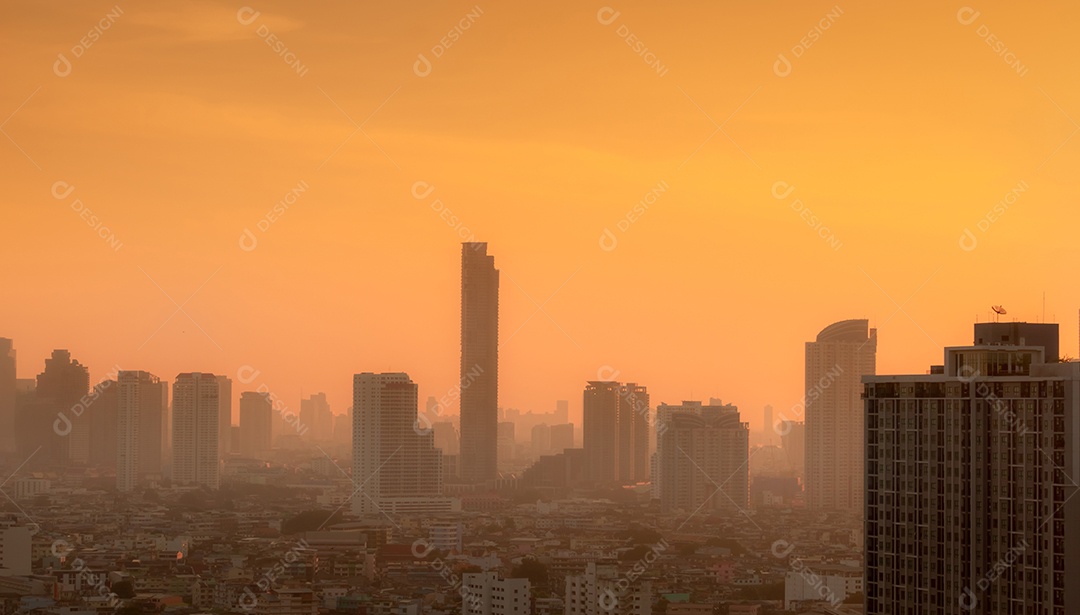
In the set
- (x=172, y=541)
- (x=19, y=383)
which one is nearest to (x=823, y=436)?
(x=172, y=541)

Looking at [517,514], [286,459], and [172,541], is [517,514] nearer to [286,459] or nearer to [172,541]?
[172,541]

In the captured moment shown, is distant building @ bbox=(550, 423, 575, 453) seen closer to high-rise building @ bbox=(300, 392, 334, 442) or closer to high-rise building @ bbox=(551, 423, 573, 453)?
high-rise building @ bbox=(551, 423, 573, 453)

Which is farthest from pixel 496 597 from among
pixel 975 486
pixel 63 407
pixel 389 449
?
pixel 63 407

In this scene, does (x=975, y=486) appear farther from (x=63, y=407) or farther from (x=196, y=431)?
(x=196, y=431)

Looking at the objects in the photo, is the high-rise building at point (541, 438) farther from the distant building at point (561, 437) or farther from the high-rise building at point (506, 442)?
the high-rise building at point (506, 442)

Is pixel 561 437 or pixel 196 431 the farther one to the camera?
pixel 561 437

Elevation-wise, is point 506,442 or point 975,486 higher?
point 975,486
